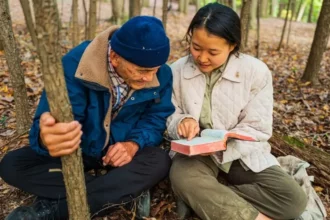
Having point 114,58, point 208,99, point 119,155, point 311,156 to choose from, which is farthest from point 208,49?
point 311,156

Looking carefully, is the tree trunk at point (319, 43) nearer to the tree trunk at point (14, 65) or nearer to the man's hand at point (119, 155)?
the man's hand at point (119, 155)

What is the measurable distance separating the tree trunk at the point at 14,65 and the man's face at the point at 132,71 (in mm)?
985

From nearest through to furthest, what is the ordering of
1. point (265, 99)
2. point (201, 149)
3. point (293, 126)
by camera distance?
point (201, 149)
point (265, 99)
point (293, 126)

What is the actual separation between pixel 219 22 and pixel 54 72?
1333 millimetres

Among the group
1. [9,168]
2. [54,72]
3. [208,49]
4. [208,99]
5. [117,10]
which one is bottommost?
[117,10]

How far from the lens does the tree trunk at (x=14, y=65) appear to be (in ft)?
8.93

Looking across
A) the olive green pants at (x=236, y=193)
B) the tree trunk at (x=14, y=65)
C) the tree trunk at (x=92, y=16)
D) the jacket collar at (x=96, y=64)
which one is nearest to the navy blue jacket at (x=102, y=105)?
the jacket collar at (x=96, y=64)

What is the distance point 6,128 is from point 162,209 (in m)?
1.98

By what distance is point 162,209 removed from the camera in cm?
249

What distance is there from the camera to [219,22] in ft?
7.70

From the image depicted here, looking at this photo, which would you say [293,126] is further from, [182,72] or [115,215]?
[115,215]

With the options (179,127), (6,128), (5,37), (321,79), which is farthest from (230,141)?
(321,79)

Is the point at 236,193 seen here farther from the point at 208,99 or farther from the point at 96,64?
the point at 96,64

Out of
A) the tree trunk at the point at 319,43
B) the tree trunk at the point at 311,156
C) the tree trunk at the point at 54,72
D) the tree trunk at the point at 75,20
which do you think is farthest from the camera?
the tree trunk at the point at 75,20
